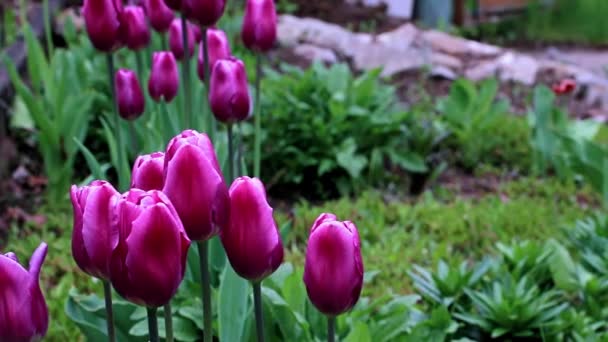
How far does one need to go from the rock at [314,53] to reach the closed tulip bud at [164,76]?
119 inches

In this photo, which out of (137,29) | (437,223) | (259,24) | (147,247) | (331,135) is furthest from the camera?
(331,135)

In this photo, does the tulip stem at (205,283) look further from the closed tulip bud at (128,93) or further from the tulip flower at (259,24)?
the closed tulip bud at (128,93)

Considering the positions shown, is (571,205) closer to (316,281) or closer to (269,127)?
(269,127)

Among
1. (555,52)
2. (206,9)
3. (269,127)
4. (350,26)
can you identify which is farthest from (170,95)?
(555,52)

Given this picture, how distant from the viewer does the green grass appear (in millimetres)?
2635

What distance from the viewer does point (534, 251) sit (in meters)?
2.26

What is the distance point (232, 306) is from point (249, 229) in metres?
0.46

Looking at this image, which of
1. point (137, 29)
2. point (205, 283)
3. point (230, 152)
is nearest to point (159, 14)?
point (137, 29)

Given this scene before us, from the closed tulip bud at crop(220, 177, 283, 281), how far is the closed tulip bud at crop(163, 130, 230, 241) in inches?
0.9

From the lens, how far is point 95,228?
3.07 feet

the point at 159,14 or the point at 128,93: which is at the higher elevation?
the point at 159,14

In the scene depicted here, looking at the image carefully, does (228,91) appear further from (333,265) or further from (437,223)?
(437,223)

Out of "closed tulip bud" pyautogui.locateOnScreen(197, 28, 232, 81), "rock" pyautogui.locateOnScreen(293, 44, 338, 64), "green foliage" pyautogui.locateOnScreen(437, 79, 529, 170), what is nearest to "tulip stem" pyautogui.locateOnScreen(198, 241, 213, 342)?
"closed tulip bud" pyautogui.locateOnScreen(197, 28, 232, 81)

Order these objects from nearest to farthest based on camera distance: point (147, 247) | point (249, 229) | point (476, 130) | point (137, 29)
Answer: point (147, 247) → point (249, 229) → point (137, 29) → point (476, 130)
